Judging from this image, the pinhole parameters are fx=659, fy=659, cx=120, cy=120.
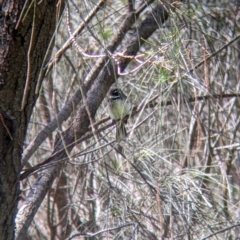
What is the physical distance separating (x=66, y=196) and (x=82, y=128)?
63.5 inches

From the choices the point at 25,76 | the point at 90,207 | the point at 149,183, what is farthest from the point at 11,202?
the point at 90,207

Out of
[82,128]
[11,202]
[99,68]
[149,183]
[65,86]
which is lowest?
[11,202]

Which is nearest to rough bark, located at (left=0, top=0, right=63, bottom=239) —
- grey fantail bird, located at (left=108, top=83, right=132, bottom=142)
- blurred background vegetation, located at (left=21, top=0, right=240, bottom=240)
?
blurred background vegetation, located at (left=21, top=0, right=240, bottom=240)

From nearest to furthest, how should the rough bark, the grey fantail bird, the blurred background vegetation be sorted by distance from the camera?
the rough bark → the blurred background vegetation → the grey fantail bird

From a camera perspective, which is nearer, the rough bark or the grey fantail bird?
the rough bark

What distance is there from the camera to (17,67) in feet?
6.22

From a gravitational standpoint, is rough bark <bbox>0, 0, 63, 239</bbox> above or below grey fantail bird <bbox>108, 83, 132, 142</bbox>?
below

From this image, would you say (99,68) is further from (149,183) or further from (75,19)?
(75,19)

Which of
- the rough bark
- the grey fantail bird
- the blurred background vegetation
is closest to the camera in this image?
the rough bark

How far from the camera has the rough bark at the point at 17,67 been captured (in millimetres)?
1864

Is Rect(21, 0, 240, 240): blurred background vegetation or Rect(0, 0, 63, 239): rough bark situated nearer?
Rect(0, 0, 63, 239): rough bark

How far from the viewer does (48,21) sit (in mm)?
1890

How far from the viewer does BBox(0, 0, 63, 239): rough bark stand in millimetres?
1864

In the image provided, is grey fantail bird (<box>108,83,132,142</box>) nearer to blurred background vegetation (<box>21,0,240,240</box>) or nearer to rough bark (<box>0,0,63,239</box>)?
blurred background vegetation (<box>21,0,240,240</box>)
